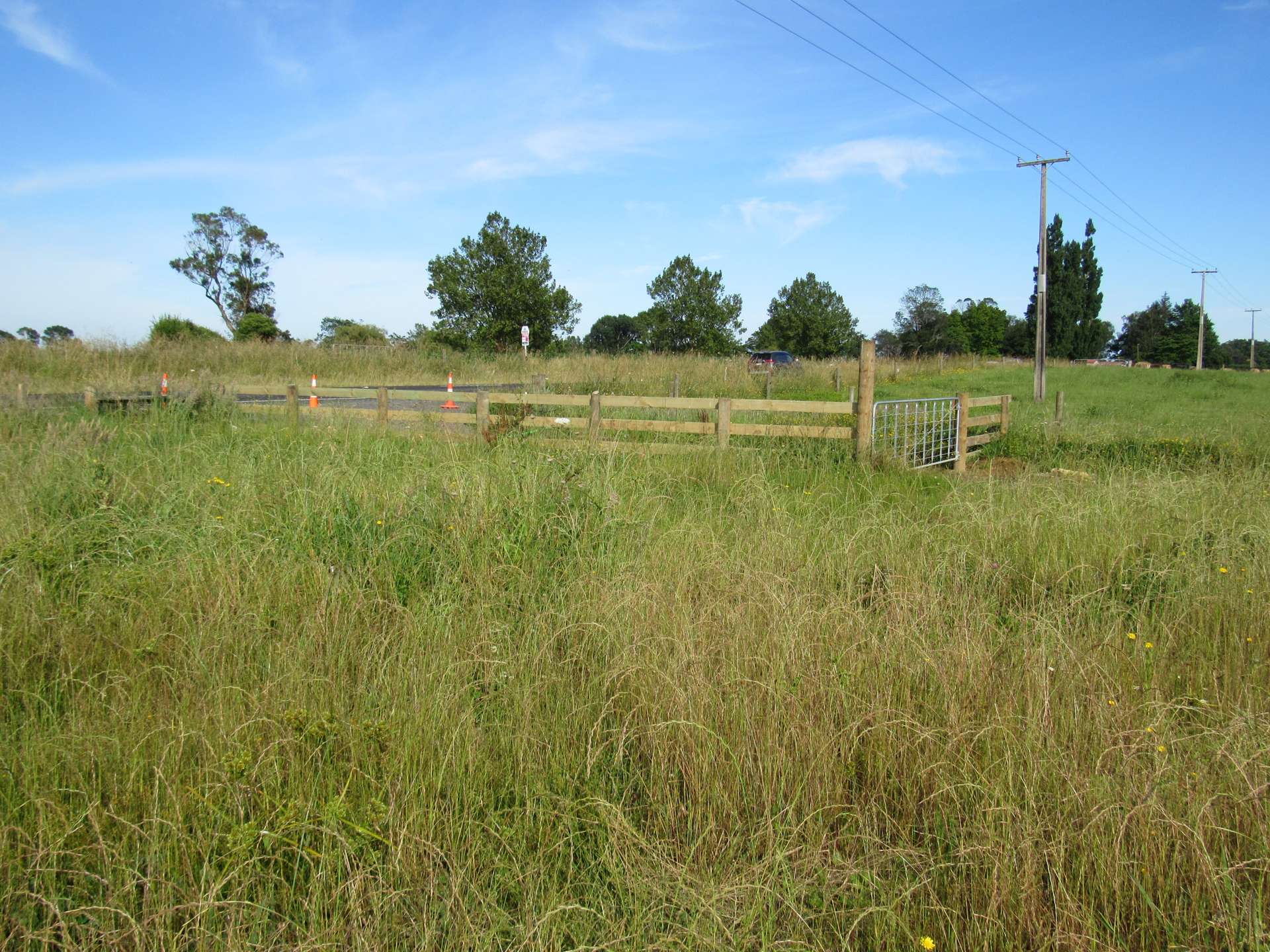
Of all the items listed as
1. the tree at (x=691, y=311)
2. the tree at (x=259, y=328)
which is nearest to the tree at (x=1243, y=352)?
the tree at (x=691, y=311)

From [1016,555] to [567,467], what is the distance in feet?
10.4

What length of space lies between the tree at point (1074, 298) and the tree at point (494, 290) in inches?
1901

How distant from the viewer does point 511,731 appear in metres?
2.94

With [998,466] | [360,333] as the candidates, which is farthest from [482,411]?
[360,333]

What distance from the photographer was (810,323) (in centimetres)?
9131

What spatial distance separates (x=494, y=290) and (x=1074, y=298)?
55.0 metres

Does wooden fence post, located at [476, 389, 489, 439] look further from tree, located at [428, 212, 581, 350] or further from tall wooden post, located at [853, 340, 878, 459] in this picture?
tree, located at [428, 212, 581, 350]

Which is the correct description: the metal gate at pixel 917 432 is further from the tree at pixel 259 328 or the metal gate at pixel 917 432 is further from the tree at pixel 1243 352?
the tree at pixel 1243 352

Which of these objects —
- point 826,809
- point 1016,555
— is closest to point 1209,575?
point 1016,555

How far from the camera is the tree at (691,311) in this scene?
8019 centimetres

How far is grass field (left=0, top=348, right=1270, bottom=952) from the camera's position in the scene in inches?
86.4

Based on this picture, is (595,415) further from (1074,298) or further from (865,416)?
(1074,298)

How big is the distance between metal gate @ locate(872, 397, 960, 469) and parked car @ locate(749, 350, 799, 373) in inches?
663

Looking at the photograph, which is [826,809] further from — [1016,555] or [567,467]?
[567,467]
